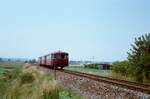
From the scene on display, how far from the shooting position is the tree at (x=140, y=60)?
2384 cm

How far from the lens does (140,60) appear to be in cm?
2436

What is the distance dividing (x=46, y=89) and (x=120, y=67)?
2218cm

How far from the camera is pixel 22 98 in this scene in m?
16.7

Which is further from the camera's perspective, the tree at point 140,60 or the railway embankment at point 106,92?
the tree at point 140,60

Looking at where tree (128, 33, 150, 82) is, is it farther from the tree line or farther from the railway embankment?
the railway embankment

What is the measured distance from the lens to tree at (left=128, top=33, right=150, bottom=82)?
2384 cm

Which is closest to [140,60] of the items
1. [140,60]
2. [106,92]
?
[140,60]

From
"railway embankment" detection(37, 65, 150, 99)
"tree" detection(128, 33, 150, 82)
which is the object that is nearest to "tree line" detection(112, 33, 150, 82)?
"tree" detection(128, 33, 150, 82)

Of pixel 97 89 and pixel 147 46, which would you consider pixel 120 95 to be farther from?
pixel 147 46

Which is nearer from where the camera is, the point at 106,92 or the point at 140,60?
the point at 106,92

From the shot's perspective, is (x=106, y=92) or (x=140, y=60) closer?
(x=106, y=92)

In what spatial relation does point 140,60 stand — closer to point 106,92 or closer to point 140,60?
point 140,60

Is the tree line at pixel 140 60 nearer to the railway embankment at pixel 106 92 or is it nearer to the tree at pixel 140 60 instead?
the tree at pixel 140 60

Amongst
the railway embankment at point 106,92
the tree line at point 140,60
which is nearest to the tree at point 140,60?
the tree line at point 140,60
